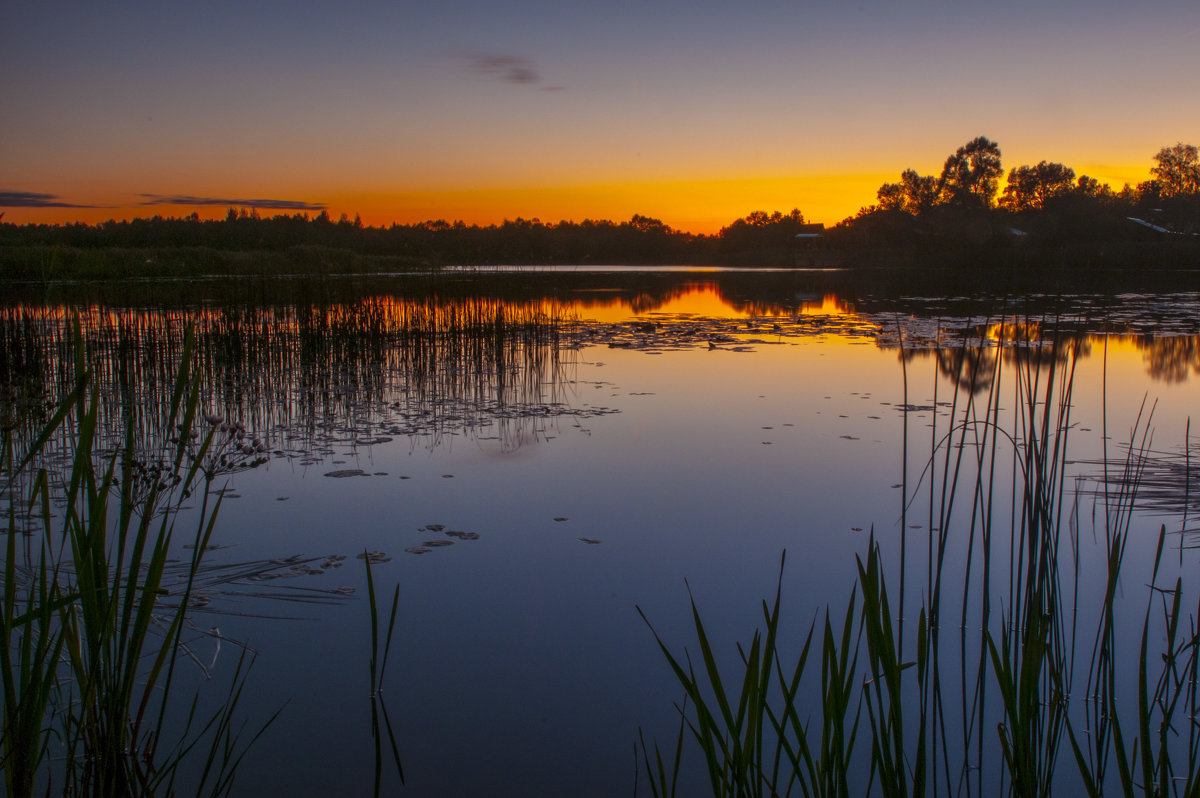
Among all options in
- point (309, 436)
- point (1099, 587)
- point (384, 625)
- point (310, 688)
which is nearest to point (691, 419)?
point (309, 436)

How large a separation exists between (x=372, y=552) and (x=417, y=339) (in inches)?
209

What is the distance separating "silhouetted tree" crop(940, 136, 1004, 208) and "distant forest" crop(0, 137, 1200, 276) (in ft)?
0.19

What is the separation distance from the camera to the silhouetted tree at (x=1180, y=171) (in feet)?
137

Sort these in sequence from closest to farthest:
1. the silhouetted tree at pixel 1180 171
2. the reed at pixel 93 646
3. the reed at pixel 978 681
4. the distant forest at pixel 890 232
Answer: the reed at pixel 93 646 → the reed at pixel 978 681 → the distant forest at pixel 890 232 → the silhouetted tree at pixel 1180 171

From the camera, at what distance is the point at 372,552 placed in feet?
10.9

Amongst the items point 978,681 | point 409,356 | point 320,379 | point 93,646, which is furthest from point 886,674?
point 409,356

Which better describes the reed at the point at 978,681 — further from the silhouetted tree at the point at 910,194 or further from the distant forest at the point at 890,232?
the silhouetted tree at the point at 910,194

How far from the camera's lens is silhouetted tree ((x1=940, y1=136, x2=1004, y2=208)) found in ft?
140

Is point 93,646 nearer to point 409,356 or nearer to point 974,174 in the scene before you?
point 409,356

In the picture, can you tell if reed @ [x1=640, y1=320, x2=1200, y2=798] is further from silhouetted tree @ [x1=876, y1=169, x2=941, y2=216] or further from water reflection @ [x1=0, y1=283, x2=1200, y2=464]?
silhouetted tree @ [x1=876, y1=169, x2=941, y2=216]

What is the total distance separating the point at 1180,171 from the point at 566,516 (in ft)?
171

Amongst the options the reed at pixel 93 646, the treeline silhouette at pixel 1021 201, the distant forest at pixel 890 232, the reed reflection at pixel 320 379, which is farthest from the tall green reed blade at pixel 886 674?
the treeline silhouette at pixel 1021 201

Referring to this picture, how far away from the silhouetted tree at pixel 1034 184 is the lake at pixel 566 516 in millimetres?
40087

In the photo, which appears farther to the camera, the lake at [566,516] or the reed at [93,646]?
the lake at [566,516]
